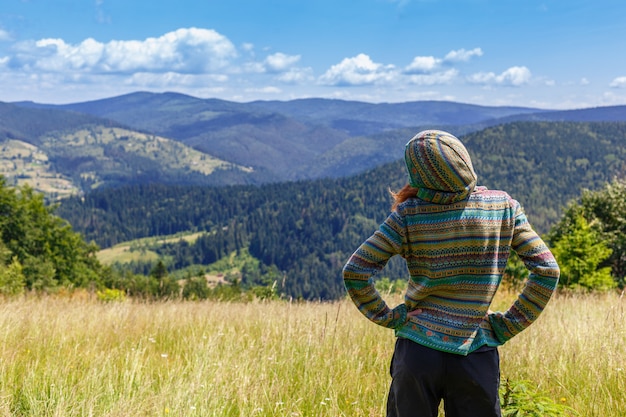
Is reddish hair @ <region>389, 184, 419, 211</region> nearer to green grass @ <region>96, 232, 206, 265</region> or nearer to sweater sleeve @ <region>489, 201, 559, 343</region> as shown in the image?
sweater sleeve @ <region>489, 201, 559, 343</region>

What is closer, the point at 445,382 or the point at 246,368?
the point at 445,382

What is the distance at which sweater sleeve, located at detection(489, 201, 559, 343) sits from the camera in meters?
2.15

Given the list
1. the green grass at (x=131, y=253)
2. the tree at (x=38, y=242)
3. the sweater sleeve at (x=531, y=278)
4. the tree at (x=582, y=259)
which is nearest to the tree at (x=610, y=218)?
the tree at (x=582, y=259)

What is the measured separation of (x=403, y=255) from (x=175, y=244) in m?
195

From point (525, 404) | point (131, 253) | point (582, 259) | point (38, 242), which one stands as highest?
point (525, 404)

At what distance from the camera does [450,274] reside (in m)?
2.21

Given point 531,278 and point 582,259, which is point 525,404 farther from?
point 582,259

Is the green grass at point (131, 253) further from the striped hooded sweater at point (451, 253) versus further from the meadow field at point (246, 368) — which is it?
the striped hooded sweater at point (451, 253)

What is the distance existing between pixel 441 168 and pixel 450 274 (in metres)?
0.47

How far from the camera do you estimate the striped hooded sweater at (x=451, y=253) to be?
215 centimetres

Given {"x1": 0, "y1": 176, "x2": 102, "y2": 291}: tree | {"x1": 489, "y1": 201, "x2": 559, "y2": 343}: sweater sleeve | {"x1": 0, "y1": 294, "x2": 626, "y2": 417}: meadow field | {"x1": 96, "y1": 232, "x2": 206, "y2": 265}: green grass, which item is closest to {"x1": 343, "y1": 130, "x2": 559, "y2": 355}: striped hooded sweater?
{"x1": 489, "y1": 201, "x2": 559, "y2": 343}: sweater sleeve

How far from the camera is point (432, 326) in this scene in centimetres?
222

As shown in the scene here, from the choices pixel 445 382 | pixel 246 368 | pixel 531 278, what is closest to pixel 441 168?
pixel 531 278

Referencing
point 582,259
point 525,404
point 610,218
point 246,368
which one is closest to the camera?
point 525,404
